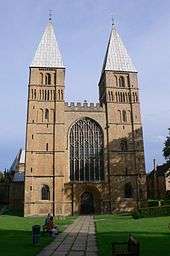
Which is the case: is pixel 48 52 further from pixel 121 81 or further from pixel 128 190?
pixel 128 190

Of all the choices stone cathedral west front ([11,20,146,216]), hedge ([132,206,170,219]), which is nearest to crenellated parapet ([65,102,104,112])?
stone cathedral west front ([11,20,146,216])

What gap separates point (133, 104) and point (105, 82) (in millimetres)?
5319

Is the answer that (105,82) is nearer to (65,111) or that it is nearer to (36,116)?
(65,111)

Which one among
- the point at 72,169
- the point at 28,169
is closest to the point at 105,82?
the point at 72,169

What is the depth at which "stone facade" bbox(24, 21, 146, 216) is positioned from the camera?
1822 inches

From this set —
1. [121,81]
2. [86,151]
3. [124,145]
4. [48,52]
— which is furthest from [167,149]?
[48,52]

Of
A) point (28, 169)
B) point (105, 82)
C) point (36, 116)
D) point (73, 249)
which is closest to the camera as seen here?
point (73, 249)

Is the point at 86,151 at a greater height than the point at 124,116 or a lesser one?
lesser

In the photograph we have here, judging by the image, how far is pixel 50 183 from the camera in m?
46.3

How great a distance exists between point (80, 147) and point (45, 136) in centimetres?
509

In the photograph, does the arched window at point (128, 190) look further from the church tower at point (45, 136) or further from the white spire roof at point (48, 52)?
the white spire roof at point (48, 52)

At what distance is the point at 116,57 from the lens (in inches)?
2206

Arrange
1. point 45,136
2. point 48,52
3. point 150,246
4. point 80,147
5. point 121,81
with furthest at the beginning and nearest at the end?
point 48,52 < point 121,81 < point 80,147 < point 45,136 < point 150,246

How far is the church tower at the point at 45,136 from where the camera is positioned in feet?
150
